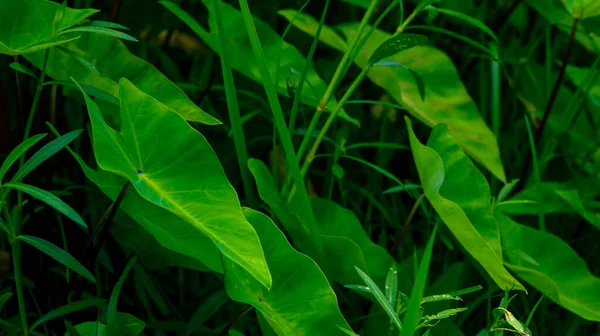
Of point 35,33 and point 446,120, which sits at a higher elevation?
point 35,33

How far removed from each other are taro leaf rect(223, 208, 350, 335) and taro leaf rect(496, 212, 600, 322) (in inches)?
13.3

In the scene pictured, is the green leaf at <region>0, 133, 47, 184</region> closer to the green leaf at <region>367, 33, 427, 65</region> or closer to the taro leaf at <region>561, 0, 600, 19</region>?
the green leaf at <region>367, 33, 427, 65</region>

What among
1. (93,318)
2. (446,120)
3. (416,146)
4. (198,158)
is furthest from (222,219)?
(446,120)

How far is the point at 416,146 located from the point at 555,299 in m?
0.29

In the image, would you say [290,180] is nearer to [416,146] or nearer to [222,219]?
[416,146]

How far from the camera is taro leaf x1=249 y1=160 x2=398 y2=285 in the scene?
2.89 ft

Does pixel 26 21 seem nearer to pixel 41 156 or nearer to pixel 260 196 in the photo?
pixel 41 156

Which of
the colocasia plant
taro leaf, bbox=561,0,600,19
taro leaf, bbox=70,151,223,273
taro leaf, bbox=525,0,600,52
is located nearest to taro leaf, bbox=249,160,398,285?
the colocasia plant

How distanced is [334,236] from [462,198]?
186 mm

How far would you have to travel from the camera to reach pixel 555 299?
0.95 meters

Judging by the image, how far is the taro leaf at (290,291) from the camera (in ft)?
2.44

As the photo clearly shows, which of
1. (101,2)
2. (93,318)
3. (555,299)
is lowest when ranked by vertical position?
(93,318)

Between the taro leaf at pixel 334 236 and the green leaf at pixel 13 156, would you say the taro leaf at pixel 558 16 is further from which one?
the green leaf at pixel 13 156

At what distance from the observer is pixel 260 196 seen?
854 millimetres
